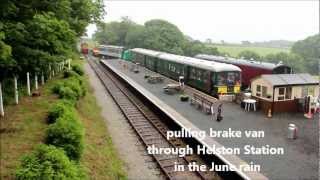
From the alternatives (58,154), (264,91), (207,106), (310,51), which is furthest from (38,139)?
(310,51)

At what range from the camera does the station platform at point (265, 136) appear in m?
13.2

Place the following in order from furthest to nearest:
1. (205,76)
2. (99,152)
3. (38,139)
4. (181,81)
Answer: (181,81)
(205,76)
(99,152)
(38,139)

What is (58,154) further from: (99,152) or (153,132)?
(153,132)

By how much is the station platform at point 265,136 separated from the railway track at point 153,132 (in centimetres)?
87

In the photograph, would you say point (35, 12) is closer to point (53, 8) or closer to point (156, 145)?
point (53, 8)

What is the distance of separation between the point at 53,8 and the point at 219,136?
9.59 metres

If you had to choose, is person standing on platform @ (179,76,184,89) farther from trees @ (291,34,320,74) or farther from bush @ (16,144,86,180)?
trees @ (291,34,320,74)

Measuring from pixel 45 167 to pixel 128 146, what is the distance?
8.32m

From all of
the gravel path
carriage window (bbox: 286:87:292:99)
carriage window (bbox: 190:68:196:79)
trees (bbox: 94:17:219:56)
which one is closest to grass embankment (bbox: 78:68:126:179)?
the gravel path

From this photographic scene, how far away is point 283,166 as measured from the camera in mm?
13445

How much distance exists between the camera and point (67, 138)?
12.1 metres

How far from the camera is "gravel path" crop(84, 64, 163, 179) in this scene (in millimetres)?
13863

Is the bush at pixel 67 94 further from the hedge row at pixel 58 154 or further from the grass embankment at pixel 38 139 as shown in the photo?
the hedge row at pixel 58 154

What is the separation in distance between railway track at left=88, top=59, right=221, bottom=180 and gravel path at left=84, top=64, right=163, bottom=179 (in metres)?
0.31
